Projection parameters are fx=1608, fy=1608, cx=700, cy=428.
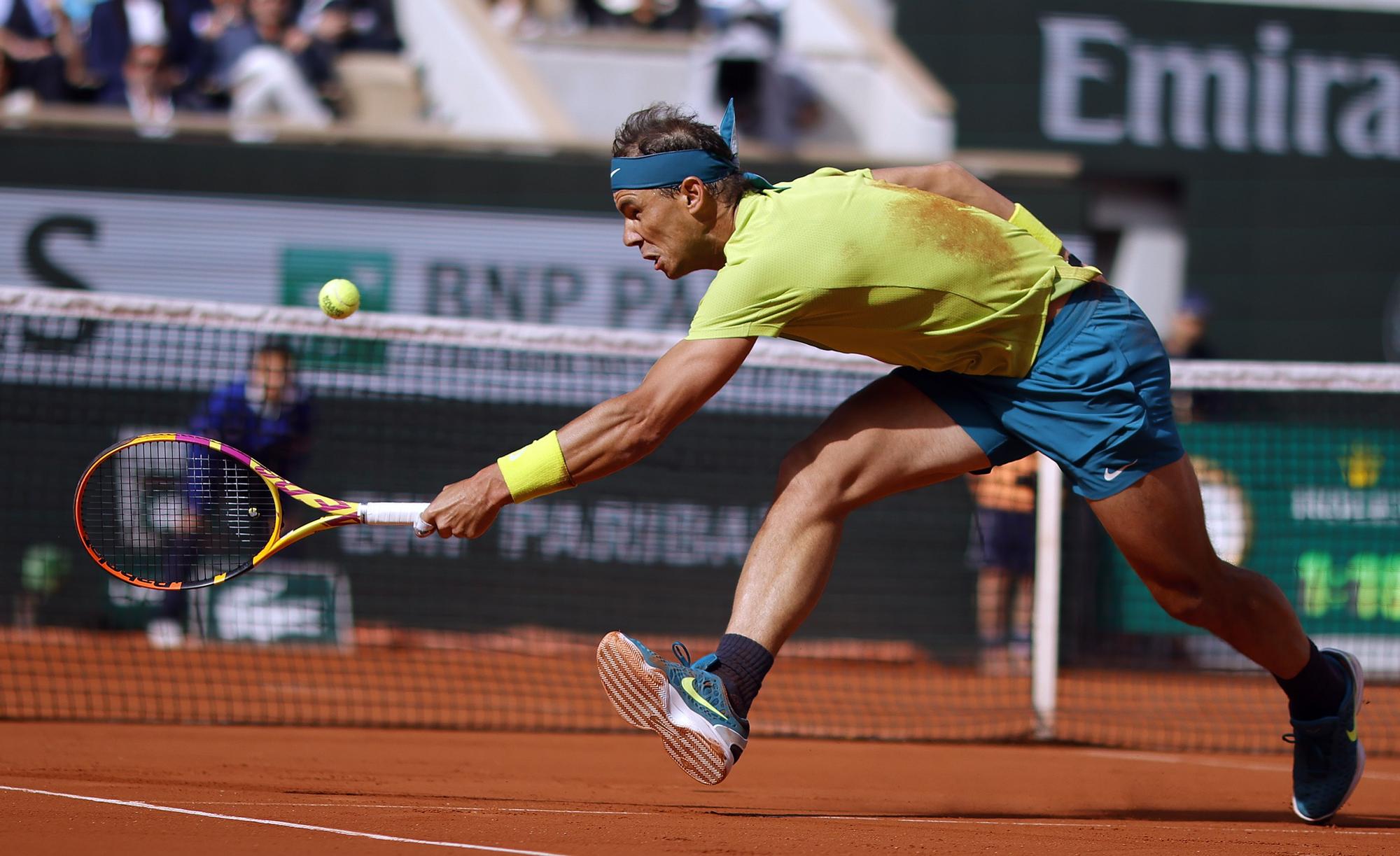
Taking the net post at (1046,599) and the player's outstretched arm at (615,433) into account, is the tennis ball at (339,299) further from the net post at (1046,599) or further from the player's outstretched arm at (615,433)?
the net post at (1046,599)

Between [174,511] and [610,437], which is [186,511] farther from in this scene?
[610,437]

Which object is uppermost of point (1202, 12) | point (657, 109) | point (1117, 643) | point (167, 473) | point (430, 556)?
point (1202, 12)

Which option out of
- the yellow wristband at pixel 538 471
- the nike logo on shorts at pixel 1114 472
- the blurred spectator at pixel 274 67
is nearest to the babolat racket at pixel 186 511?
the yellow wristband at pixel 538 471

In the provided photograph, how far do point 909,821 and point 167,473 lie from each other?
2.48m

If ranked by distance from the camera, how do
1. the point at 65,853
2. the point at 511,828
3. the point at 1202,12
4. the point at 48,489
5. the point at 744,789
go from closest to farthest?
the point at 65,853
the point at 511,828
the point at 744,789
the point at 48,489
the point at 1202,12

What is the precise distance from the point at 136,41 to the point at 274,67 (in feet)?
3.20

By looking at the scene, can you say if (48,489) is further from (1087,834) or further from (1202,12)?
(1202,12)

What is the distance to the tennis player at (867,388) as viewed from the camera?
3859mm

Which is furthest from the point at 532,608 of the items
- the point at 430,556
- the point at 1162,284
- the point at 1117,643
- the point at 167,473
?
the point at 1162,284

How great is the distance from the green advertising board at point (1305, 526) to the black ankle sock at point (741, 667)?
5.35m

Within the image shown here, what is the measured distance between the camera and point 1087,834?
4379mm

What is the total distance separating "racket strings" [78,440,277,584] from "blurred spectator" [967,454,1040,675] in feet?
13.7

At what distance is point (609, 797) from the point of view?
16.4 feet

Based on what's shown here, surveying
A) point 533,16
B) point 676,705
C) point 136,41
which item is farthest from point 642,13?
point 676,705
